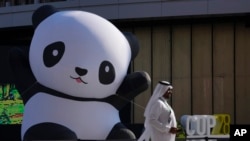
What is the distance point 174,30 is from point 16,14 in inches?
303

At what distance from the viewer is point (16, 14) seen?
2788 centimetres

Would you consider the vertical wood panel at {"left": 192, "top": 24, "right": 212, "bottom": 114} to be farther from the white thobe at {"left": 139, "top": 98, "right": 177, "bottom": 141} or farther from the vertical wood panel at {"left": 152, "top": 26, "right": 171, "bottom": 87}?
the white thobe at {"left": 139, "top": 98, "right": 177, "bottom": 141}

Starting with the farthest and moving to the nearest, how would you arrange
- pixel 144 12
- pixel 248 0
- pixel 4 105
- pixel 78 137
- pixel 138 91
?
pixel 144 12 < pixel 248 0 < pixel 4 105 < pixel 138 91 < pixel 78 137

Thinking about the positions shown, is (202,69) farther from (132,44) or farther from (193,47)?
(132,44)

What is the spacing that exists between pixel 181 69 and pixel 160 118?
662 inches

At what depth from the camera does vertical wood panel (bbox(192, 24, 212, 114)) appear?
25422mm

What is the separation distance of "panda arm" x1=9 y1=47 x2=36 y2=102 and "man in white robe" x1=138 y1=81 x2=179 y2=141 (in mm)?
2368

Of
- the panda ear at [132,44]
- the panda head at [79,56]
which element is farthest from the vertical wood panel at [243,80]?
the panda head at [79,56]

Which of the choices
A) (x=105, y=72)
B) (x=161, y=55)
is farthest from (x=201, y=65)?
(x=105, y=72)

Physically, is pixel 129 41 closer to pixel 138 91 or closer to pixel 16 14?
pixel 138 91

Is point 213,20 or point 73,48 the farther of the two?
point 213,20

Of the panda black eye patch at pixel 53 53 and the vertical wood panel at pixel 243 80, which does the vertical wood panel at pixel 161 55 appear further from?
the panda black eye patch at pixel 53 53

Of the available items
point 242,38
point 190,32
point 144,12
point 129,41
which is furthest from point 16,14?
point 129,41

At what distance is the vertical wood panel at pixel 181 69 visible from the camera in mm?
25750
